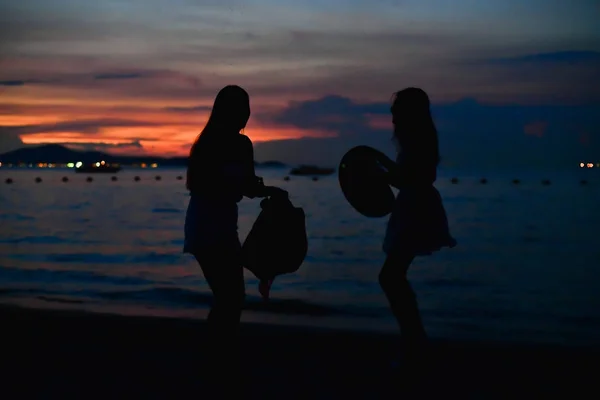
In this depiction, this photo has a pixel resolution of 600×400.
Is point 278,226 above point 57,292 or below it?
above

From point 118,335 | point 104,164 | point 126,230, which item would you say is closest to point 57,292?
point 118,335

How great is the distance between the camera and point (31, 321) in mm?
7031

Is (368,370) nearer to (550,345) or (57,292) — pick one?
(550,345)

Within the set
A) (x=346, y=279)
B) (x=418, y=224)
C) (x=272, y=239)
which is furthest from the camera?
(x=346, y=279)

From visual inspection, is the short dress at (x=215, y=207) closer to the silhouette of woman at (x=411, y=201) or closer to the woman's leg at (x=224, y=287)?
the woman's leg at (x=224, y=287)

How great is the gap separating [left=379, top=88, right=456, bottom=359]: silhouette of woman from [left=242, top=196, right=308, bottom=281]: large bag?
2.14 ft

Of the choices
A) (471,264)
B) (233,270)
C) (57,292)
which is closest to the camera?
(233,270)

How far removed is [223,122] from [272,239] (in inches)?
31.1

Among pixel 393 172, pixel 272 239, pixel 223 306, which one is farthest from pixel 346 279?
pixel 223 306

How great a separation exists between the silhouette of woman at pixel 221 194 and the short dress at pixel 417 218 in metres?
0.98

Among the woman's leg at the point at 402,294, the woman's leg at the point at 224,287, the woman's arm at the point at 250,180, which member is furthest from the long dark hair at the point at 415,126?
the woman's leg at the point at 224,287

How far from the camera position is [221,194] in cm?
428

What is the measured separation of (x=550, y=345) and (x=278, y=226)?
290 centimetres

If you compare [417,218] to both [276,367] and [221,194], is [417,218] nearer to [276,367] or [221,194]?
[221,194]
